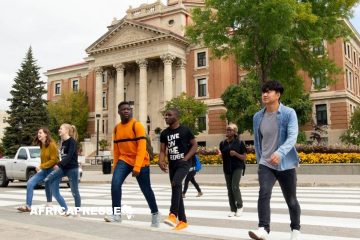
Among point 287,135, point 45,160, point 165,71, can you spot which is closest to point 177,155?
point 287,135

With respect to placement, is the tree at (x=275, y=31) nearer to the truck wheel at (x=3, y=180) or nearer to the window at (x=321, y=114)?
the truck wheel at (x=3, y=180)

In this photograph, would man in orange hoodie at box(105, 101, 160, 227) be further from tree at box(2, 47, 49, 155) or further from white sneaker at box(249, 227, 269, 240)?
tree at box(2, 47, 49, 155)

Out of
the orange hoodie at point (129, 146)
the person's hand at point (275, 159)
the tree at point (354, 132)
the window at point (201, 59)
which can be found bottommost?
the person's hand at point (275, 159)

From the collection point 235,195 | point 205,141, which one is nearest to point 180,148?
point 235,195

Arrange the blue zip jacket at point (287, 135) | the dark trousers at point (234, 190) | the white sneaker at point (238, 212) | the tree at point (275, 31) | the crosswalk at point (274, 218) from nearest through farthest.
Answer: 1. the blue zip jacket at point (287, 135)
2. the crosswalk at point (274, 218)
3. the white sneaker at point (238, 212)
4. the dark trousers at point (234, 190)
5. the tree at point (275, 31)

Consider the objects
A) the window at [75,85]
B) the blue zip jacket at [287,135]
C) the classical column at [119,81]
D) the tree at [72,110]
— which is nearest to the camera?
the blue zip jacket at [287,135]

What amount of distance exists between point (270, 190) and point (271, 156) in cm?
47

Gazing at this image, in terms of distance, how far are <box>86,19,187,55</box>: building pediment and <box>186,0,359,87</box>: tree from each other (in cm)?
2544

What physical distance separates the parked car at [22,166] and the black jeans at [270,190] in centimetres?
1303

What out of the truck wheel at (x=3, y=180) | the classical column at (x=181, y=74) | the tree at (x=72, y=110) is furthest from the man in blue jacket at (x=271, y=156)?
the tree at (x=72, y=110)

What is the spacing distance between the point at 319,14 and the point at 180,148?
747 inches

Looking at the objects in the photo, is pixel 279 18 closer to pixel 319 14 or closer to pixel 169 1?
pixel 319 14

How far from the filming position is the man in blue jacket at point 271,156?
502 centimetres

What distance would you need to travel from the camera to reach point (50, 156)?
27.1ft
